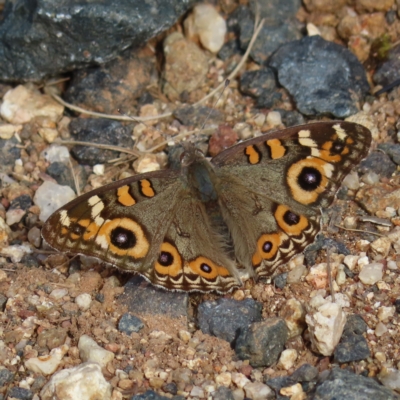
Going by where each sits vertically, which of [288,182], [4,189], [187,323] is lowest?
[187,323]

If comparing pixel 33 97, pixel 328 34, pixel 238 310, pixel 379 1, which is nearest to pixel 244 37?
pixel 328 34

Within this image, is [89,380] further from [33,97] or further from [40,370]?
[33,97]

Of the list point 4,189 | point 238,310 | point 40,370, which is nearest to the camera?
point 40,370

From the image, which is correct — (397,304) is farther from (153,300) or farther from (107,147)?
(107,147)

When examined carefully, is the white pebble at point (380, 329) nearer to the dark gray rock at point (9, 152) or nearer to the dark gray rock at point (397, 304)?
the dark gray rock at point (397, 304)

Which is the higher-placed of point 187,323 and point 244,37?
point 244,37

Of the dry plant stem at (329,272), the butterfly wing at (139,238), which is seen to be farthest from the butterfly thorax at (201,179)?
the dry plant stem at (329,272)

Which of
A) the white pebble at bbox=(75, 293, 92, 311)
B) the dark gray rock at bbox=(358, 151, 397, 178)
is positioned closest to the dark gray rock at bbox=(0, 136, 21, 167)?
the white pebble at bbox=(75, 293, 92, 311)
